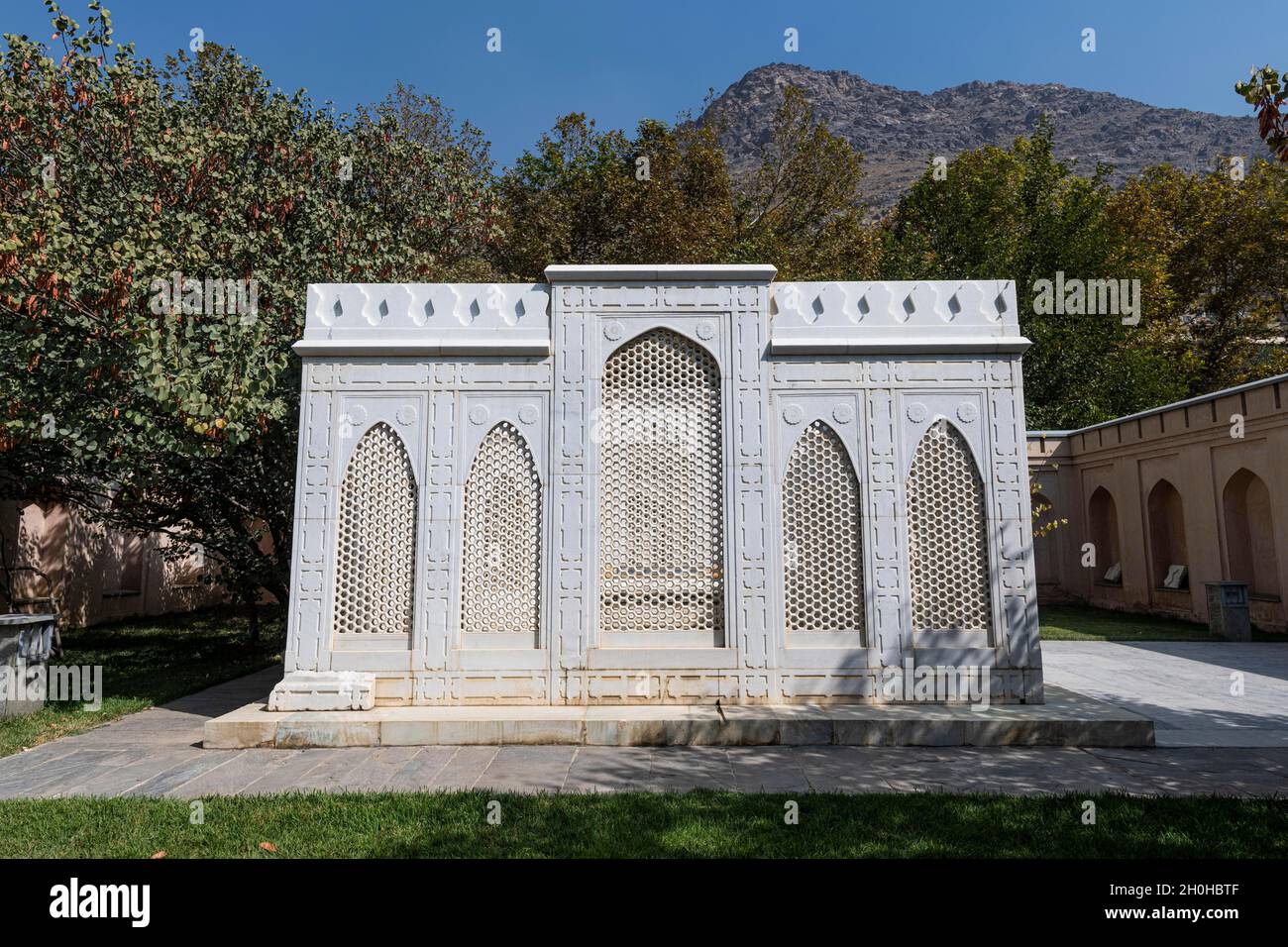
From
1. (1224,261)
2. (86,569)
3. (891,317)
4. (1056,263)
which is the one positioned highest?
(1224,261)

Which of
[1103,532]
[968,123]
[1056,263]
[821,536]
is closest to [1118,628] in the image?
[1103,532]

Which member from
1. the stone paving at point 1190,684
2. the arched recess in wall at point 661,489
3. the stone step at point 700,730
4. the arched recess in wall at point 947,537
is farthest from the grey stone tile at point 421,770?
the stone paving at point 1190,684

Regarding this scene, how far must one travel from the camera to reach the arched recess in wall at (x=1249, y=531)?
510 inches

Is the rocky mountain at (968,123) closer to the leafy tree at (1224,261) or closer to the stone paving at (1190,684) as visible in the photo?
the leafy tree at (1224,261)

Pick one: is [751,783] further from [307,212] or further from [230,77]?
[230,77]

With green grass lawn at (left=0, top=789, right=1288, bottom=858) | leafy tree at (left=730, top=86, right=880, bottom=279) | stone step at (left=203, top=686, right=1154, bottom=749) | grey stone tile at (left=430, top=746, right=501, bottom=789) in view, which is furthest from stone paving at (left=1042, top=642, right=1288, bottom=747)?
leafy tree at (left=730, top=86, right=880, bottom=279)

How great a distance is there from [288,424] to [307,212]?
275 cm

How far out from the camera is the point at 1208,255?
22609 millimetres

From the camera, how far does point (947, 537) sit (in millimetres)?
6535

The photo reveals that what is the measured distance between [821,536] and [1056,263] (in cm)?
1857

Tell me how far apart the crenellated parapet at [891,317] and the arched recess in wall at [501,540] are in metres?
2.50

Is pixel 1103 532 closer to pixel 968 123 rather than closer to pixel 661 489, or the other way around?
pixel 661 489
